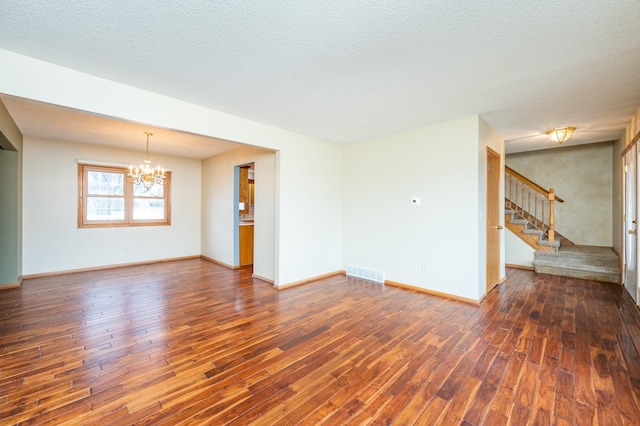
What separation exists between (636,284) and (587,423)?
3.05 metres

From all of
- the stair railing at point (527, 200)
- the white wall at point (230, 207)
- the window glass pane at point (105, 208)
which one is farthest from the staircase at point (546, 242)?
the window glass pane at point (105, 208)

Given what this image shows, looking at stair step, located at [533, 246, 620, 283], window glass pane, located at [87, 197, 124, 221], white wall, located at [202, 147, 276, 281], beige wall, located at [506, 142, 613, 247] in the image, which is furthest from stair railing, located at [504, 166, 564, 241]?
window glass pane, located at [87, 197, 124, 221]

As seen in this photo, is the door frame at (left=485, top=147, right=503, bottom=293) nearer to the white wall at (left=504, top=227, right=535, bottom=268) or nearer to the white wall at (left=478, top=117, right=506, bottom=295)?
the white wall at (left=478, top=117, right=506, bottom=295)

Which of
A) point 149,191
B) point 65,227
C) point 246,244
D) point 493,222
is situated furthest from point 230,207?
point 493,222

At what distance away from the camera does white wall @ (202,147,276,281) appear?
4750 mm

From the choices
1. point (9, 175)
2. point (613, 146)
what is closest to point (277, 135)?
point (9, 175)

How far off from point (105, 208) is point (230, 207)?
8.40ft

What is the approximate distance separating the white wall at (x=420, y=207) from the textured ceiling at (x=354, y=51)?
68 cm

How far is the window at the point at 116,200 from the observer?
5.45 m

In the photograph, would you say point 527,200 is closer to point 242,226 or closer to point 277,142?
point 277,142

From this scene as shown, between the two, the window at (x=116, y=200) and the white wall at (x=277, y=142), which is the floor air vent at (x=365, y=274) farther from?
the window at (x=116, y=200)

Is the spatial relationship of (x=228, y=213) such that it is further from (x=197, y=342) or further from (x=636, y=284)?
(x=636, y=284)

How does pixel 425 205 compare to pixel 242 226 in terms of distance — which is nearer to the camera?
pixel 425 205

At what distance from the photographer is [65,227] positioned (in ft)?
17.0
